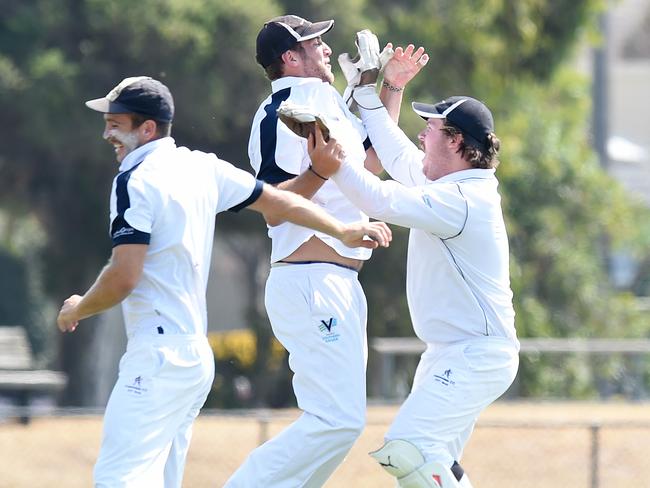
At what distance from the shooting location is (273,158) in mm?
6684

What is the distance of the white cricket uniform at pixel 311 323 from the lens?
646cm

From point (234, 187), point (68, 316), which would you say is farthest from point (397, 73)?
point (68, 316)

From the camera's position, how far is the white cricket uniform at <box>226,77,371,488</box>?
21.2 ft

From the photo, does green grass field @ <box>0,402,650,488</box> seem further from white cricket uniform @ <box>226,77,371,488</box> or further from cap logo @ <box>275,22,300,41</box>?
cap logo @ <box>275,22,300,41</box>

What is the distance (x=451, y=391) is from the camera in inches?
255

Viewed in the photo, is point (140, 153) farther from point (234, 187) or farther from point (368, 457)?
point (368, 457)

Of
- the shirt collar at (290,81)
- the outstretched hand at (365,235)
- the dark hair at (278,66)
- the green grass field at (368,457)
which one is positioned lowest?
the green grass field at (368,457)

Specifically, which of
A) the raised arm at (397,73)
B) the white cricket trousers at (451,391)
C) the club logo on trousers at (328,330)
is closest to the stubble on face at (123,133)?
the club logo on trousers at (328,330)

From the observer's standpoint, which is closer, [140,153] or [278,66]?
[140,153]

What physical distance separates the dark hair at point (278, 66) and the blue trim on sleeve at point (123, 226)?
113cm

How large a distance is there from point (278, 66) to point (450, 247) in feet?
3.82

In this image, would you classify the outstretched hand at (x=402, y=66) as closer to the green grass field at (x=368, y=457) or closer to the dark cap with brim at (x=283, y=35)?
the dark cap with brim at (x=283, y=35)

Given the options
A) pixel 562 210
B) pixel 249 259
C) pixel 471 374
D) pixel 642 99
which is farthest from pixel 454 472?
pixel 642 99

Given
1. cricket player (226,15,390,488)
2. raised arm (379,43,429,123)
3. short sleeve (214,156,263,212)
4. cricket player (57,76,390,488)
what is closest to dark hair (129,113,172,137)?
cricket player (57,76,390,488)
